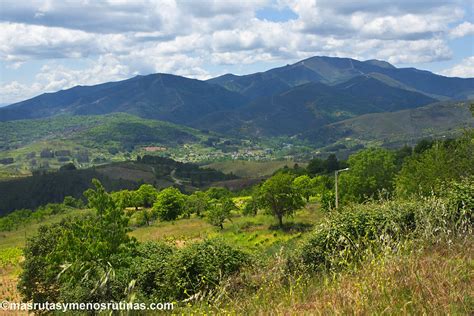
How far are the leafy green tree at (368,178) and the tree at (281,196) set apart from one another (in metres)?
6.64

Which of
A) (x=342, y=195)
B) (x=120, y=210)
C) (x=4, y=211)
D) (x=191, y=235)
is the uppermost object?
(x=120, y=210)

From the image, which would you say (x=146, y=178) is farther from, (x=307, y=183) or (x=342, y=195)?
(x=342, y=195)

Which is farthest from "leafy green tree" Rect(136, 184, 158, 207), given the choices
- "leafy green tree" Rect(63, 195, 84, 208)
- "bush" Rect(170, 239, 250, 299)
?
"bush" Rect(170, 239, 250, 299)

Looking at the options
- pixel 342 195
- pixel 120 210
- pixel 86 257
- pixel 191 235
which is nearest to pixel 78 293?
pixel 86 257

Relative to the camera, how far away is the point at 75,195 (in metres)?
164

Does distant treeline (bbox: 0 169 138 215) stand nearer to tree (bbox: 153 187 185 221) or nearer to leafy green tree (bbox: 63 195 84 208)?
leafy green tree (bbox: 63 195 84 208)

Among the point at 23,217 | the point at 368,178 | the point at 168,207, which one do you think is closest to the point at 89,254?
the point at 368,178

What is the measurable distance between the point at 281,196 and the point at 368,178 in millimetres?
13390

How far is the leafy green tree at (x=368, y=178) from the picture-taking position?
58562mm

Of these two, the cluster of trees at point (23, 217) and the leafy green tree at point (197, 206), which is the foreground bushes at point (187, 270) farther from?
the cluster of trees at point (23, 217)

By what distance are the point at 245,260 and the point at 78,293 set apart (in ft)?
19.0

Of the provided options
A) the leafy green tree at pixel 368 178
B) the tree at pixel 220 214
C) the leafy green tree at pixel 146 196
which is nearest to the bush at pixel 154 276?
the leafy green tree at pixel 368 178

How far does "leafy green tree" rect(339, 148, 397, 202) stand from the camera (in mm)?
58562

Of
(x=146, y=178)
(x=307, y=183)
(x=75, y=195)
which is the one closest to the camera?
(x=307, y=183)
